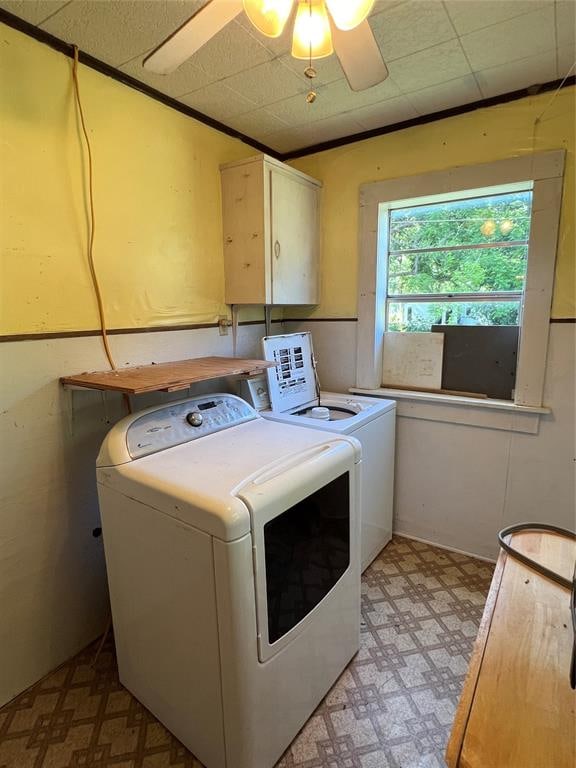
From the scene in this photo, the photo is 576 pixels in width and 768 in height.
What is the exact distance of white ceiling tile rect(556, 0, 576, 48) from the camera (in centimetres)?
130

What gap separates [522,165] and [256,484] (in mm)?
1963

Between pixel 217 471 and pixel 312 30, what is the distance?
1.23 meters

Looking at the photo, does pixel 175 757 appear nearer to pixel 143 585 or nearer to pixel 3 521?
pixel 143 585

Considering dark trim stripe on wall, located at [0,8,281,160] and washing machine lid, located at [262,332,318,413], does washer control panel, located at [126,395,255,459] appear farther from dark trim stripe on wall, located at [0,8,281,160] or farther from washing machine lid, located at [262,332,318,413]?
dark trim stripe on wall, located at [0,8,281,160]

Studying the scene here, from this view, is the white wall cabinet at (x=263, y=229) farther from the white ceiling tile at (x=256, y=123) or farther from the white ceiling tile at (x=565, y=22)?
the white ceiling tile at (x=565, y=22)

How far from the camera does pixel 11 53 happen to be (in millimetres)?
1364

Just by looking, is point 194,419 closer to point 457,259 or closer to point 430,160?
point 457,259

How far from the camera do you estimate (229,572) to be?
1.04 m

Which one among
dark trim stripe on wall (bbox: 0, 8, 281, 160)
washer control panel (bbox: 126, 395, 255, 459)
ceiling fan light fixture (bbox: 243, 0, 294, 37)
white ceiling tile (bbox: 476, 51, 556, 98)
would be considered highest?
white ceiling tile (bbox: 476, 51, 556, 98)

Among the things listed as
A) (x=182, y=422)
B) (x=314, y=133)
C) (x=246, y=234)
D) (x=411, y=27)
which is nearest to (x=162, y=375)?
(x=182, y=422)

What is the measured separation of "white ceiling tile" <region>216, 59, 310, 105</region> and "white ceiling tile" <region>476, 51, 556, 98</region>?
2.59 ft

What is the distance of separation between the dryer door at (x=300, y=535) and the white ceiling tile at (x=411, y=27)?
149 centimetres

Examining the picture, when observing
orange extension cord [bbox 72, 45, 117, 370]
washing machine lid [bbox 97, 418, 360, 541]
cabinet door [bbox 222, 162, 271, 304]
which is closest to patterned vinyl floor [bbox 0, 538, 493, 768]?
washing machine lid [bbox 97, 418, 360, 541]

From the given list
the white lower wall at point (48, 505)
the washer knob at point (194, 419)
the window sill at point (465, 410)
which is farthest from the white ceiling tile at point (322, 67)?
the window sill at point (465, 410)
